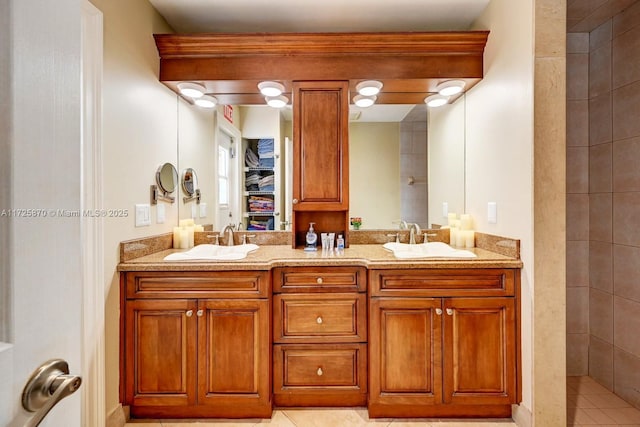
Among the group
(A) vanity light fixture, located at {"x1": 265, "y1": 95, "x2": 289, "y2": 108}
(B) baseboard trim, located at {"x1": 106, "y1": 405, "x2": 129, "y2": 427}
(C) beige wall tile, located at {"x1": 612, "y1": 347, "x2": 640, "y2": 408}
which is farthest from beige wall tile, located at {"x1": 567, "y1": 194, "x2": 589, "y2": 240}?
(B) baseboard trim, located at {"x1": 106, "y1": 405, "x2": 129, "y2": 427}

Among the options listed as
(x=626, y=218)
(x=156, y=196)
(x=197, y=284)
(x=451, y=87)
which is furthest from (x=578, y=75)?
(x=156, y=196)

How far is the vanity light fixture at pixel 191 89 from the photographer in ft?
7.23

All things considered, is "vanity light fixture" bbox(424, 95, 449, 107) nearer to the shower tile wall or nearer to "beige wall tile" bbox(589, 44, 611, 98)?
the shower tile wall

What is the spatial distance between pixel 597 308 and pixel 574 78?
1563mm

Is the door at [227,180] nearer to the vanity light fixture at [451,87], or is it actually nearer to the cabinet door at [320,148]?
the cabinet door at [320,148]

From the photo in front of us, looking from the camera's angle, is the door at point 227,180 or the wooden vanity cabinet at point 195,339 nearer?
the wooden vanity cabinet at point 195,339

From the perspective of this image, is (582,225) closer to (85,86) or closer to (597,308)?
(597,308)

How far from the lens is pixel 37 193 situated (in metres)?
0.45

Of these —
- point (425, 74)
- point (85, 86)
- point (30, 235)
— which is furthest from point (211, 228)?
point (30, 235)

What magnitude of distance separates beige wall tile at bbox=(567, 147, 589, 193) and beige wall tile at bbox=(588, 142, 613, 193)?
0.07ft

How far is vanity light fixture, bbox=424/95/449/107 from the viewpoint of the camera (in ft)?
7.85

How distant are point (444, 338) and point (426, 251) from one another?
554mm

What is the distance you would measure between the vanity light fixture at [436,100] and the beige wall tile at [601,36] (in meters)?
0.97

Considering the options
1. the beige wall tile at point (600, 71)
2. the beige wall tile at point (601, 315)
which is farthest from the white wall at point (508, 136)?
the beige wall tile at point (601, 315)
